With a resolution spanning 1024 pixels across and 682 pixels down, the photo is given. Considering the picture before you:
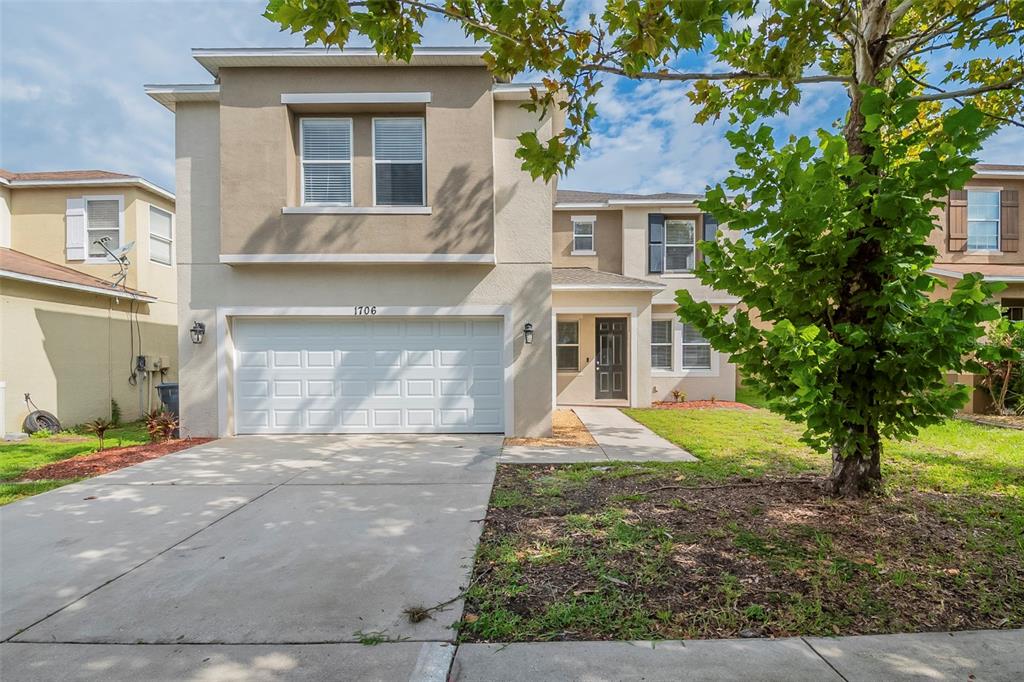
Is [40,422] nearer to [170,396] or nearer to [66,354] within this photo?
[66,354]

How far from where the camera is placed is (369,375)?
8586mm

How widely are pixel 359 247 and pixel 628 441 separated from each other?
5.70 m

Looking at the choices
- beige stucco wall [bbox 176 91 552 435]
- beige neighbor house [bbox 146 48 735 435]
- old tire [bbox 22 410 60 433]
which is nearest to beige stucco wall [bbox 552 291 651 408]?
beige stucco wall [bbox 176 91 552 435]

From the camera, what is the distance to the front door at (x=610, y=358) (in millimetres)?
12922

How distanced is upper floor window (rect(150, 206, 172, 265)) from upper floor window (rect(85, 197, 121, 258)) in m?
0.71

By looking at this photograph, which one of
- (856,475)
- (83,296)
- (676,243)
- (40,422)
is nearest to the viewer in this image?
(856,475)

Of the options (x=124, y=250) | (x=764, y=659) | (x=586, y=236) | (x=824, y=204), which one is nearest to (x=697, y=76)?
(x=824, y=204)

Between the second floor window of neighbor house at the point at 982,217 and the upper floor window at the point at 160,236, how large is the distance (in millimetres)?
22788

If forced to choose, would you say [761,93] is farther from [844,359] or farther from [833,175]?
[844,359]

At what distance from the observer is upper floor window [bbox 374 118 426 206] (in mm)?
8367

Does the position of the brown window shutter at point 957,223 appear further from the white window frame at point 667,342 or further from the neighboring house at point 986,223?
the white window frame at point 667,342

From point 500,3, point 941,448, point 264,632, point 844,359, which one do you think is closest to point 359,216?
point 500,3

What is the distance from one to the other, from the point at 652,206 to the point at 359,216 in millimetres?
8752

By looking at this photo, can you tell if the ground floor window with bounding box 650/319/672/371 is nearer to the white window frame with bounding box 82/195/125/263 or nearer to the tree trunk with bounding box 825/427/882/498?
the tree trunk with bounding box 825/427/882/498
